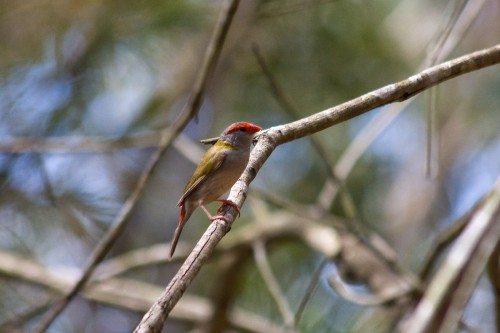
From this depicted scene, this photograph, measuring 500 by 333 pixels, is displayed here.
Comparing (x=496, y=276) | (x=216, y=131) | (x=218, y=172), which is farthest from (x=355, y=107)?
(x=216, y=131)

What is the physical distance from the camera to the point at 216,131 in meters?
6.77

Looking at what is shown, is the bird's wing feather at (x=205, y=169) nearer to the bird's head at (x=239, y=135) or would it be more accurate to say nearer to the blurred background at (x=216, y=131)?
the bird's head at (x=239, y=135)

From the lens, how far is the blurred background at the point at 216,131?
498 centimetres

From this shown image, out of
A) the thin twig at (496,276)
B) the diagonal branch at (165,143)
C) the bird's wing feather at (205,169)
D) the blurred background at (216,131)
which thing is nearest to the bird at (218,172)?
the bird's wing feather at (205,169)

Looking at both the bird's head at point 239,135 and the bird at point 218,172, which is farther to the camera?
the bird's head at point 239,135

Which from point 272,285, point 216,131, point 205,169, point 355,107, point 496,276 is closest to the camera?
point 355,107

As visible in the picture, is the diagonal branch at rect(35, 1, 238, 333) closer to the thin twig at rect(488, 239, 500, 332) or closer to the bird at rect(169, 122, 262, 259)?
the bird at rect(169, 122, 262, 259)

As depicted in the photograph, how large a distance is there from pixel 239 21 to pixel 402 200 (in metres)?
2.25

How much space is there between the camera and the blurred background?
4.98m

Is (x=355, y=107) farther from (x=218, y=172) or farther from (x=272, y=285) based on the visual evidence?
(x=272, y=285)

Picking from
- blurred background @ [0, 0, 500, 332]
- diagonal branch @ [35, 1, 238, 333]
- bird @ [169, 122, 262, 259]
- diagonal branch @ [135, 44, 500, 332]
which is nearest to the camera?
diagonal branch @ [135, 44, 500, 332]

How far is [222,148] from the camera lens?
11.9 feet

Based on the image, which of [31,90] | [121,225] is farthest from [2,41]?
[121,225]

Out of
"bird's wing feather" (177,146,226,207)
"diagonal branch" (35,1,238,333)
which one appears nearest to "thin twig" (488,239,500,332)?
"bird's wing feather" (177,146,226,207)
